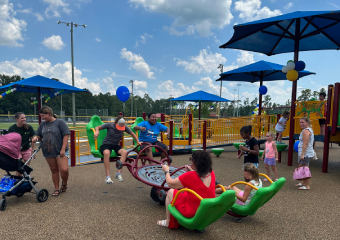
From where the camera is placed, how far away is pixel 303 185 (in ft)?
16.6

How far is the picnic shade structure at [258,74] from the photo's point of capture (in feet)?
33.4

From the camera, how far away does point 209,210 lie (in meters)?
2.48

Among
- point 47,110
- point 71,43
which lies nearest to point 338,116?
point 47,110

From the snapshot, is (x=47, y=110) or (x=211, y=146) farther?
(x=211, y=146)

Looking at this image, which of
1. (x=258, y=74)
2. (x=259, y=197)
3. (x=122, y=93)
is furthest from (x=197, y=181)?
(x=258, y=74)

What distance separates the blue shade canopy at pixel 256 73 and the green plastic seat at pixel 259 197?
7.85m

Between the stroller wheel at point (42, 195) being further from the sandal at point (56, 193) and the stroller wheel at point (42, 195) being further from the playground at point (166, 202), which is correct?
the sandal at point (56, 193)

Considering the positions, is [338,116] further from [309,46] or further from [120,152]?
[120,152]

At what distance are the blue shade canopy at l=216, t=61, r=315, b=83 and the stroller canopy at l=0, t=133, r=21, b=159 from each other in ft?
28.7

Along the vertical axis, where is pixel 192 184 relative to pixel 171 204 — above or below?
above

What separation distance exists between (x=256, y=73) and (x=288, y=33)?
4.60 metres

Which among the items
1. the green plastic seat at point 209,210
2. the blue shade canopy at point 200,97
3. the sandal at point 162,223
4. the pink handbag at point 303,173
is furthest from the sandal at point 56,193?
the blue shade canopy at point 200,97

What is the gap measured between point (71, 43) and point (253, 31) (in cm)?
1755

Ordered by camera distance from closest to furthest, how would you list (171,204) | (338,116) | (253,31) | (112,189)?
(171,204)
(112,189)
(338,116)
(253,31)
